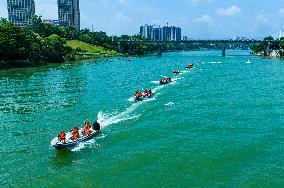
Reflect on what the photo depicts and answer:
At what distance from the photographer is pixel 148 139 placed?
47.4m

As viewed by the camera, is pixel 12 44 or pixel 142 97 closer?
pixel 142 97

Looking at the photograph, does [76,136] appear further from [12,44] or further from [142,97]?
[12,44]

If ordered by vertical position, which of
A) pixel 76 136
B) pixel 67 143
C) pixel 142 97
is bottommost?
pixel 67 143

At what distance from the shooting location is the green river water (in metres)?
36.5

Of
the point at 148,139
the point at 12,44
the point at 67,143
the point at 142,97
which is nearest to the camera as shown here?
the point at 67,143

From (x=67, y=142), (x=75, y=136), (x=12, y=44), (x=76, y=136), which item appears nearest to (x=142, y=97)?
(x=76, y=136)

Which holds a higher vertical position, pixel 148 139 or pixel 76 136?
pixel 76 136

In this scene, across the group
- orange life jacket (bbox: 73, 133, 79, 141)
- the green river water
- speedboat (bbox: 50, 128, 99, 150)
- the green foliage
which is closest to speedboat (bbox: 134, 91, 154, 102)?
the green river water

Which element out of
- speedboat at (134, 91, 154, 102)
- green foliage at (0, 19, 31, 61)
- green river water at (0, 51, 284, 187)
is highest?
green foliage at (0, 19, 31, 61)

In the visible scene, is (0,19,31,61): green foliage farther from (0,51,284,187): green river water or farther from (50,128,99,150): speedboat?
(50,128,99,150): speedboat

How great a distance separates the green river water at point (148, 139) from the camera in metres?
36.5

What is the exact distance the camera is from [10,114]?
60688 mm

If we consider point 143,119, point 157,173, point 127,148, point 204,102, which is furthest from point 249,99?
point 157,173

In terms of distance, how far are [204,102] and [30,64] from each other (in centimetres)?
8869
